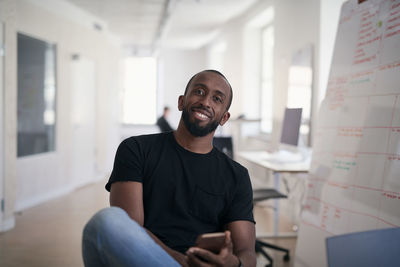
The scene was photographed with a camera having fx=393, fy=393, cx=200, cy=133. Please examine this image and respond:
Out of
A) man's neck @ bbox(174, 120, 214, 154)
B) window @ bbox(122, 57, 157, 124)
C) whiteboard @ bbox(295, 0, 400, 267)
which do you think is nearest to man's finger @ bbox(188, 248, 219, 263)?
man's neck @ bbox(174, 120, 214, 154)

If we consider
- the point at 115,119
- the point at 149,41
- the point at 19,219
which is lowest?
the point at 19,219

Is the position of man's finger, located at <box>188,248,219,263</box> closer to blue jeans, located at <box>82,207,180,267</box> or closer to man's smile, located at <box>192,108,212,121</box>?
blue jeans, located at <box>82,207,180,267</box>

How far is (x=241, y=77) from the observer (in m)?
6.24

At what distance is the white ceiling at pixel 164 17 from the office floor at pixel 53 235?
111 inches

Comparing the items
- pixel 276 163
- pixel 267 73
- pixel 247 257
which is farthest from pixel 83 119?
pixel 247 257

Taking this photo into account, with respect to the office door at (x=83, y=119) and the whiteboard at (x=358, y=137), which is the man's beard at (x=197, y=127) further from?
the office door at (x=83, y=119)

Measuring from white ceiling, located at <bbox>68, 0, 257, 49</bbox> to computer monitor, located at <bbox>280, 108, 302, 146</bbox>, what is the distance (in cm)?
307

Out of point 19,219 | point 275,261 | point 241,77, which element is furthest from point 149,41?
point 275,261

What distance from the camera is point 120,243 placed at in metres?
1.01

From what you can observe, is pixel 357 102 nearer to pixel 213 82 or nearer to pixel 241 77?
pixel 213 82

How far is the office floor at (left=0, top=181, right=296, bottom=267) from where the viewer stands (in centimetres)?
285

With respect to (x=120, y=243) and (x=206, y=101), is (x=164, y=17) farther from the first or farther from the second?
(x=120, y=243)

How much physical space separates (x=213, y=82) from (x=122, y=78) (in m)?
7.28

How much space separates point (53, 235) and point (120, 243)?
2.78m
